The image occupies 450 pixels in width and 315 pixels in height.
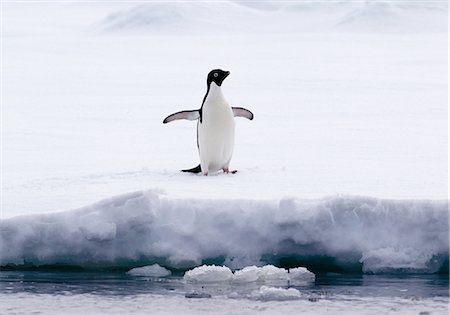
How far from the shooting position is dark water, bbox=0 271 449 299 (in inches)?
204

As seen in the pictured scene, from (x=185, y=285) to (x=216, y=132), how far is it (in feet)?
7.78

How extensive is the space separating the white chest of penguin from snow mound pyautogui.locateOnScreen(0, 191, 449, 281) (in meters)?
1.91

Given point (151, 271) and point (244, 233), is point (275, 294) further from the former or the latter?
point (151, 271)

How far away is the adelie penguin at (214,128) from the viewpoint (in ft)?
24.5

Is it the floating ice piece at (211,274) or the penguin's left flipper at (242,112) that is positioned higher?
the penguin's left flipper at (242,112)

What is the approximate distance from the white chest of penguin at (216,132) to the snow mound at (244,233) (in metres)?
1.91

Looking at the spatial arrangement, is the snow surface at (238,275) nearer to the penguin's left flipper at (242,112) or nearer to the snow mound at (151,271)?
the snow mound at (151,271)

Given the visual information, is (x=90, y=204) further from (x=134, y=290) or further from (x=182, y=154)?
(x=182, y=154)

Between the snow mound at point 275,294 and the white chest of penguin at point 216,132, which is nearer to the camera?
the snow mound at point 275,294

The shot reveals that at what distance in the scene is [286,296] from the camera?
5047 millimetres

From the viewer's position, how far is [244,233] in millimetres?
5594

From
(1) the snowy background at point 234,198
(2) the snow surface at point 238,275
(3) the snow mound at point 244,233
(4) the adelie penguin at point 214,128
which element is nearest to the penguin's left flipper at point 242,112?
(4) the adelie penguin at point 214,128

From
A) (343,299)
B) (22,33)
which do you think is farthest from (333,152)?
(22,33)

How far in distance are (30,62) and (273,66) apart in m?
3.90
